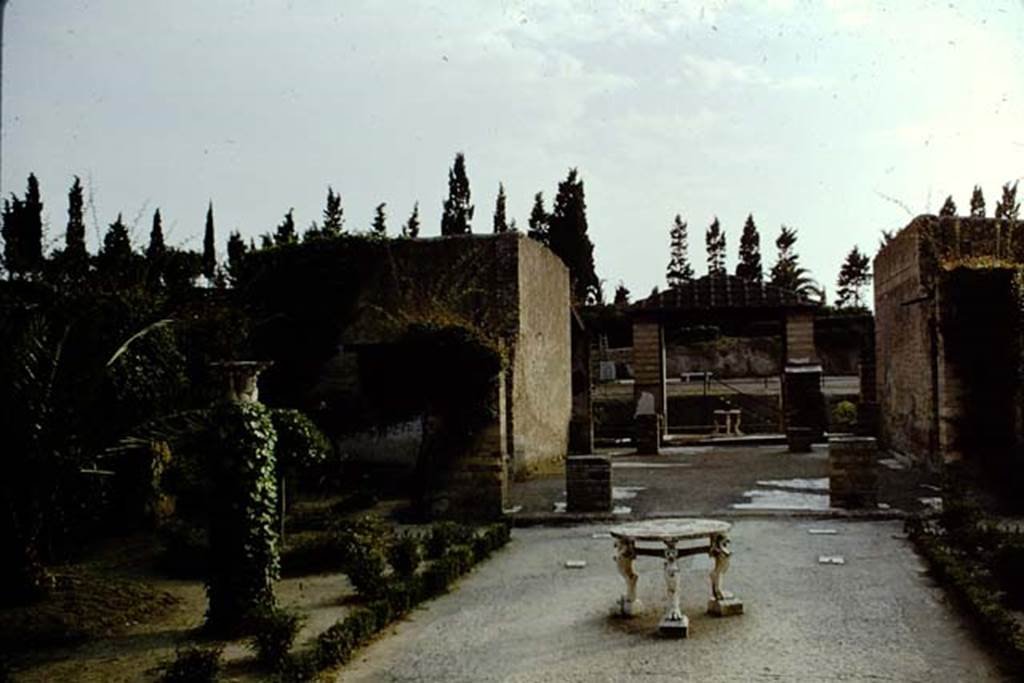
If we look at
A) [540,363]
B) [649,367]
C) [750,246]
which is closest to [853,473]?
[540,363]

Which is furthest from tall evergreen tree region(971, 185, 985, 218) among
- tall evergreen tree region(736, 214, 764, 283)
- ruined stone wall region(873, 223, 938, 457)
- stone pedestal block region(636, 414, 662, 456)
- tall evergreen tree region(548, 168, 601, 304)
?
tall evergreen tree region(736, 214, 764, 283)

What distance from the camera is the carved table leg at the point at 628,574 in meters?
9.02

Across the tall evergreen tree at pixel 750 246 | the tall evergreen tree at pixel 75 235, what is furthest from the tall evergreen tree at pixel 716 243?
the tall evergreen tree at pixel 75 235

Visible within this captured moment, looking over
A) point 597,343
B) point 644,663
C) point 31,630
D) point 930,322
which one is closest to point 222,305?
point 31,630

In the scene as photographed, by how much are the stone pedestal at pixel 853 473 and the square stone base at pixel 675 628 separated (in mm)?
6409

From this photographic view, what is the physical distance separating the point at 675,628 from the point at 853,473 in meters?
6.64

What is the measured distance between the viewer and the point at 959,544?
11008mm

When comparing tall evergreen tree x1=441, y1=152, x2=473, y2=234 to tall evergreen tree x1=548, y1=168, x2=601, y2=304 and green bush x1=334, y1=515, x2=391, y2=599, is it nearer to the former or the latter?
tall evergreen tree x1=548, y1=168, x2=601, y2=304

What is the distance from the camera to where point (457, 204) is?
1711 inches

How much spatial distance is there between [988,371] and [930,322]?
158 centimetres

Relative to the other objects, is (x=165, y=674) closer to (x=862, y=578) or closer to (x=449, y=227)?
(x=862, y=578)

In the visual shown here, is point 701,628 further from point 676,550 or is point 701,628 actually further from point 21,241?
point 21,241

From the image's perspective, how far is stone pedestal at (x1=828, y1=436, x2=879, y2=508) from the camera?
14047mm

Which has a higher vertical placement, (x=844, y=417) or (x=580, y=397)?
(x=580, y=397)
